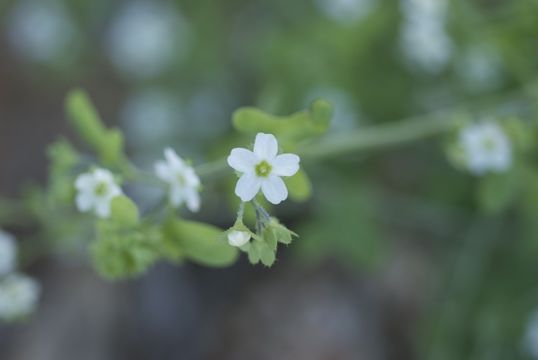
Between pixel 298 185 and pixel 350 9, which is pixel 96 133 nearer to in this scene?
pixel 298 185

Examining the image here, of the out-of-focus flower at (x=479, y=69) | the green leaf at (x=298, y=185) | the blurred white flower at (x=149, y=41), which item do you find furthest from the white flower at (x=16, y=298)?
the out-of-focus flower at (x=479, y=69)

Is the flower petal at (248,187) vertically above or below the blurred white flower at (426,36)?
below

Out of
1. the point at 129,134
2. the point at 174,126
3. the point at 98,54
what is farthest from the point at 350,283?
the point at 98,54

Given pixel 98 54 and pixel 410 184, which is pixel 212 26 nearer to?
pixel 98 54

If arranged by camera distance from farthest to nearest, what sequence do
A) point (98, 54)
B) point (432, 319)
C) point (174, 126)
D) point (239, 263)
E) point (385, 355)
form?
point (98, 54)
point (174, 126)
point (239, 263)
point (385, 355)
point (432, 319)

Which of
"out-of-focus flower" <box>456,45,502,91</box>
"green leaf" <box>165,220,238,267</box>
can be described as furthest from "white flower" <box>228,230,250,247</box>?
"out-of-focus flower" <box>456,45,502,91</box>

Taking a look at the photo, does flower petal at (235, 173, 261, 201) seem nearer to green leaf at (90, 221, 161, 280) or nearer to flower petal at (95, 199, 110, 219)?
green leaf at (90, 221, 161, 280)

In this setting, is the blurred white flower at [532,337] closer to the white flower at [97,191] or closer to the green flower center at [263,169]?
the green flower center at [263,169]
